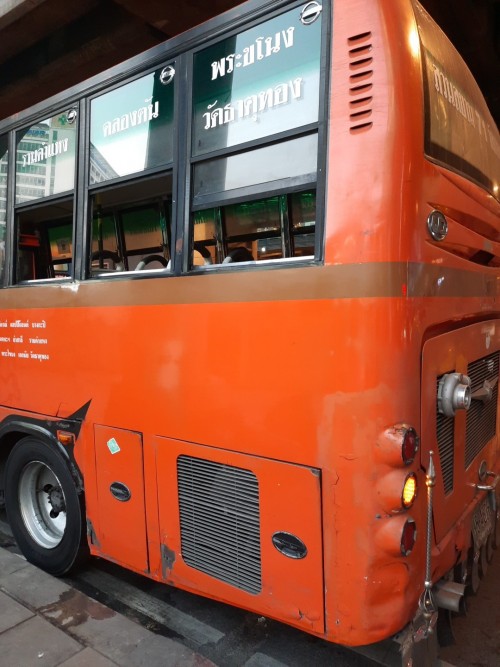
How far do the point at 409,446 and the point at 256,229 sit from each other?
1944 millimetres

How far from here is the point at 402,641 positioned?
207 centimetres

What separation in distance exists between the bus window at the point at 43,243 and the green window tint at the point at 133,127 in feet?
1.88

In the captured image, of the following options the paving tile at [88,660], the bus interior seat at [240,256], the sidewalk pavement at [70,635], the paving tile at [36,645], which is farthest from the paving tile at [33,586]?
the bus interior seat at [240,256]

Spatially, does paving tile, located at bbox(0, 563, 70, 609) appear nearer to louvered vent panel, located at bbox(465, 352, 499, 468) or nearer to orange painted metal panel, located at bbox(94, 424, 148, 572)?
orange painted metal panel, located at bbox(94, 424, 148, 572)

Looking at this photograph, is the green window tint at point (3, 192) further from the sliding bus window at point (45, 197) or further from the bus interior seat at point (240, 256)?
the bus interior seat at point (240, 256)

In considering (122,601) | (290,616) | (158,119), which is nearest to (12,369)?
(122,601)

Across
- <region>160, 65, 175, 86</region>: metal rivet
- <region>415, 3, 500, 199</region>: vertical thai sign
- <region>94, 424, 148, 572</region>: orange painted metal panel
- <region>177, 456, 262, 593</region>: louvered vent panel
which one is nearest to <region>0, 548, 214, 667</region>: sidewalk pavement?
<region>94, 424, 148, 572</region>: orange painted metal panel

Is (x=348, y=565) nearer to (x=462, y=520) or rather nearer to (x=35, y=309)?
(x=462, y=520)

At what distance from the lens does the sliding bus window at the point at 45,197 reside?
312cm

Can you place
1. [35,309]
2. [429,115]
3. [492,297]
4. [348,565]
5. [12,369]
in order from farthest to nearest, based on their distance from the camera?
[12,369] → [35,309] → [492,297] → [429,115] → [348,565]

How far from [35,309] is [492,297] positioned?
9.87 feet

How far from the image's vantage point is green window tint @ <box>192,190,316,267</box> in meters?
2.81

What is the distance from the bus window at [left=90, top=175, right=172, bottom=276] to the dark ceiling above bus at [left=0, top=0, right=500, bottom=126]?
4855 millimetres

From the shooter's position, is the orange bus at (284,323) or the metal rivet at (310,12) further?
the metal rivet at (310,12)
